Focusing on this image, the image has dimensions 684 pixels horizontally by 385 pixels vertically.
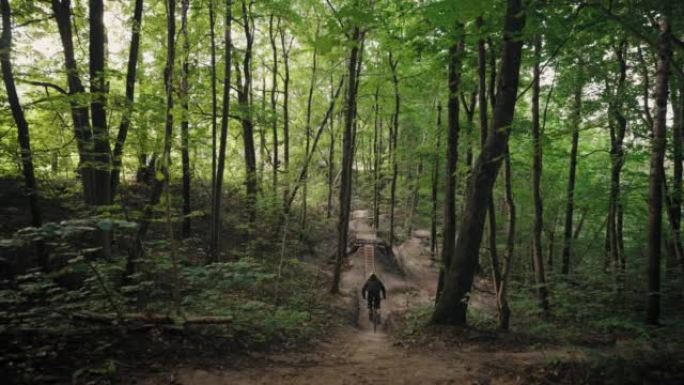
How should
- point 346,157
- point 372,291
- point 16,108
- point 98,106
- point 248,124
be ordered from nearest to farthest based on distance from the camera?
1. point 16,108
2. point 98,106
3. point 372,291
4. point 346,157
5. point 248,124

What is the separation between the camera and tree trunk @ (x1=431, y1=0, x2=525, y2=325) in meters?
8.26

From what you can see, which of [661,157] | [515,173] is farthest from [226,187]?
[661,157]

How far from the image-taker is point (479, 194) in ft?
28.3

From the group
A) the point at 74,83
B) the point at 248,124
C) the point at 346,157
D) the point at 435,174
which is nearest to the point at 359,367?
the point at 74,83

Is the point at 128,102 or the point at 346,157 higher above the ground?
the point at 128,102

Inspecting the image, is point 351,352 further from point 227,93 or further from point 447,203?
point 227,93

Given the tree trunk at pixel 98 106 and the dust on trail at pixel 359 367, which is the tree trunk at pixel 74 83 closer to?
the tree trunk at pixel 98 106

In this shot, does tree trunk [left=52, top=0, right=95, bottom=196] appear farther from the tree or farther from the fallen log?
the fallen log

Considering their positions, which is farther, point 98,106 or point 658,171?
point 98,106

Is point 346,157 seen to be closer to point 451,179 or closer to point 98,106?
point 451,179

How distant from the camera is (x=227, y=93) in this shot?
1283 cm

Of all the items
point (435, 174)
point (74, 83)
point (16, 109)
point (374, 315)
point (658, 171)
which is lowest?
point (374, 315)

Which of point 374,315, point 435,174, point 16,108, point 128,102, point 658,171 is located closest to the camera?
point 658,171

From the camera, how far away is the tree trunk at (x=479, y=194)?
8.26 meters
